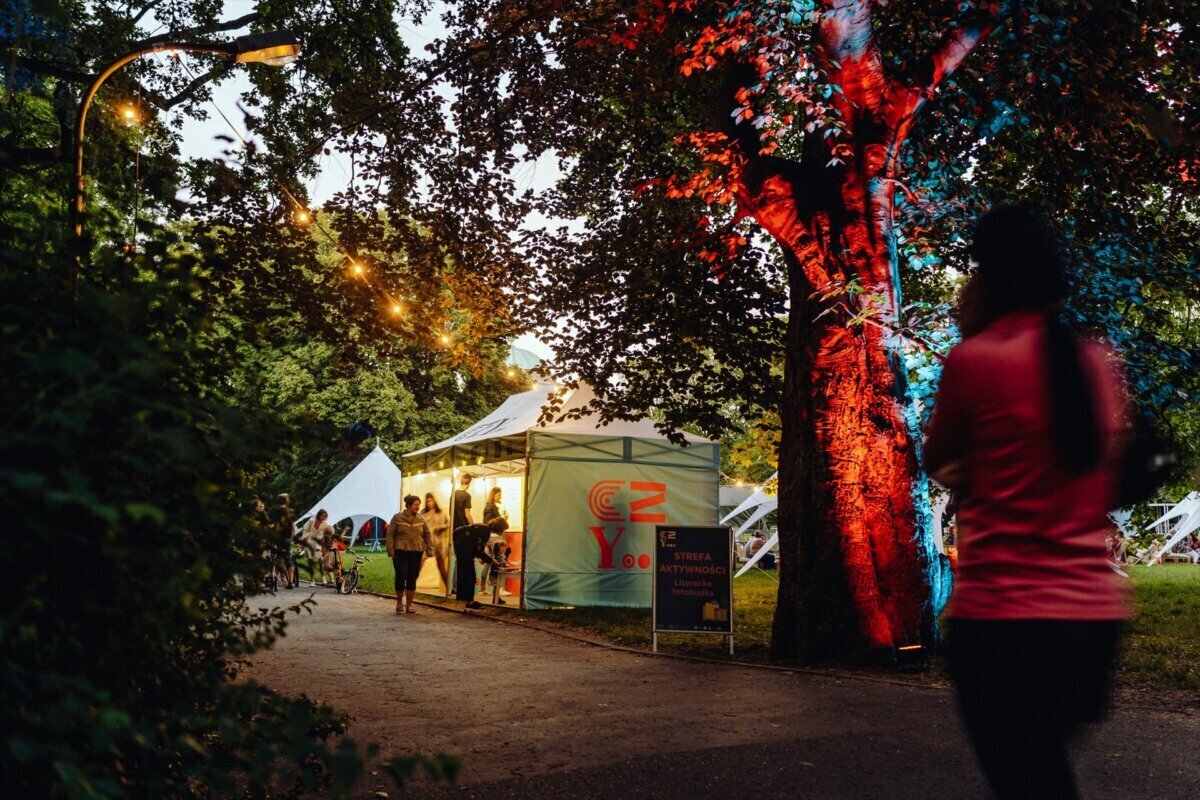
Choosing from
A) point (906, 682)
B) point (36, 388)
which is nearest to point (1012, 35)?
point (906, 682)

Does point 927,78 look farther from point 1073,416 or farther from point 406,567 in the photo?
point 406,567

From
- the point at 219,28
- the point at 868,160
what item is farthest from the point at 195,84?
the point at 868,160

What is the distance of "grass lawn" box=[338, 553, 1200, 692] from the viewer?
9.10 metres

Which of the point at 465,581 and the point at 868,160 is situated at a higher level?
the point at 868,160

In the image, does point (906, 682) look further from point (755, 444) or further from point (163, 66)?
point (755, 444)

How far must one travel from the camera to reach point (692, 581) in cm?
1073

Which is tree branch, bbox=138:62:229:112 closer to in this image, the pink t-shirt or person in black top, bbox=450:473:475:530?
person in black top, bbox=450:473:475:530

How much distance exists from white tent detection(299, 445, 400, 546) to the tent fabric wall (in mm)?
14647

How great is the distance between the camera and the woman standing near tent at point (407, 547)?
1619 cm

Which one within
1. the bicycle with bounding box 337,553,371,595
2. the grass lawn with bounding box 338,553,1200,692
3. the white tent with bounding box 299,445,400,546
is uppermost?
the white tent with bounding box 299,445,400,546

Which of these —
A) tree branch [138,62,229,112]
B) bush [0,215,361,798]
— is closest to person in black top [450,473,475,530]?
tree branch [138,62,229,112]

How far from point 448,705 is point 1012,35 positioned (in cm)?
795

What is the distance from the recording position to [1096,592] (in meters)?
2.33

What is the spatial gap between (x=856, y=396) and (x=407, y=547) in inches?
361
